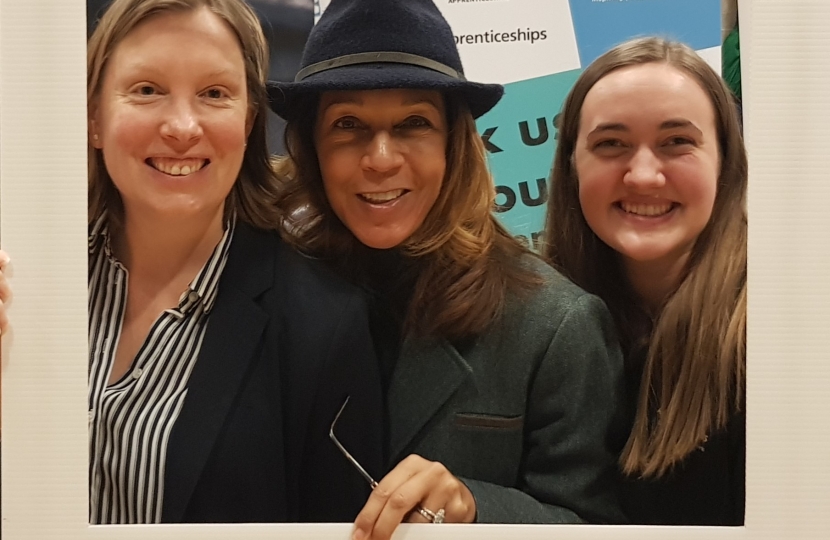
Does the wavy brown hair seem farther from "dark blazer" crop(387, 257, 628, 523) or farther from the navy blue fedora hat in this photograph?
the navy blue fedora hat

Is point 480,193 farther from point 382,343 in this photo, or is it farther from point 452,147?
point 382,343

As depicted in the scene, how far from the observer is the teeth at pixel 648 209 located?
1342 mm

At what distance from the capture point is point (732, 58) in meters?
1.32

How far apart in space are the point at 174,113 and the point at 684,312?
0.92m

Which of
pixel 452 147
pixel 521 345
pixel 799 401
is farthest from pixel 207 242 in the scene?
pixel 799 401

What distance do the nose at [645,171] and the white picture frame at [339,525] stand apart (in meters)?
0.16

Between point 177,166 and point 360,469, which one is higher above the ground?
point 177,166

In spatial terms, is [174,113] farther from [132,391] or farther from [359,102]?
[132,391]

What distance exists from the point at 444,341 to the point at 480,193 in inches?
10.1

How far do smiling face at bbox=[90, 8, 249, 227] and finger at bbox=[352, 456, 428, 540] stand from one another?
1.79 feet

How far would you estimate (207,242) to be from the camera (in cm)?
136

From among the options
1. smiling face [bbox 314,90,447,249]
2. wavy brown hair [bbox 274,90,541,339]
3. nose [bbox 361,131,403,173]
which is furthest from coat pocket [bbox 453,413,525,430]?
nose [bbox 361,131,403,173]

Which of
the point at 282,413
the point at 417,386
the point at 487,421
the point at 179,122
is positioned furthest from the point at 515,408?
the point at 179,122

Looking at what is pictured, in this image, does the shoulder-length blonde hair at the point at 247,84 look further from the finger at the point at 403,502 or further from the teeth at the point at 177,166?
the finger at the point at 403,502
